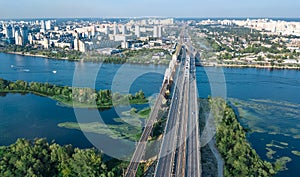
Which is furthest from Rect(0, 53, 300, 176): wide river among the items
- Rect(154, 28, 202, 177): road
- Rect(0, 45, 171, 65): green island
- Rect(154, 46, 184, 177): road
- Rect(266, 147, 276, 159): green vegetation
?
Rect(154, 46, 184, 177): road

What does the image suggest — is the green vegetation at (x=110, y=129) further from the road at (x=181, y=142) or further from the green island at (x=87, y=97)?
the green island at (x=87, y=97)

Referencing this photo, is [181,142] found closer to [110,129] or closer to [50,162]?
[110,129]

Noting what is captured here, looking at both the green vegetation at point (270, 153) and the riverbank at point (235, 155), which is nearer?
the riverbank at point (235, 155)

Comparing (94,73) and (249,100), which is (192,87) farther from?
(94,73)

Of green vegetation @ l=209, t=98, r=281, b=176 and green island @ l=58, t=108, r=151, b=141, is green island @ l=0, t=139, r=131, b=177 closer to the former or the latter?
green island @ l=58, t=108, r=151, b=141

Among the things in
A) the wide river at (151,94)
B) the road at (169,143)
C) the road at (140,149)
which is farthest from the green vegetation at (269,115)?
the road at (140,149)
